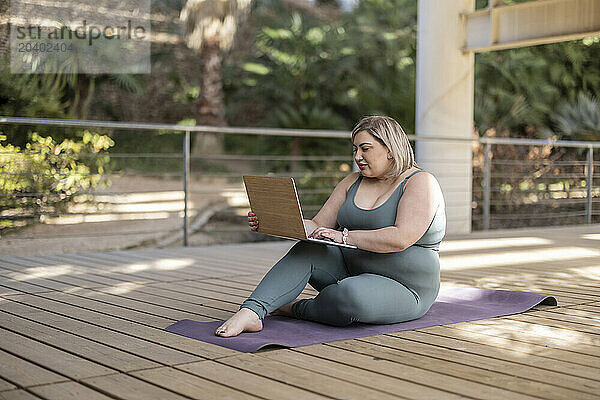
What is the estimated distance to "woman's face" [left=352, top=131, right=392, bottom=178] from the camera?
2531mm

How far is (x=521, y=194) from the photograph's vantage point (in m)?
10.8

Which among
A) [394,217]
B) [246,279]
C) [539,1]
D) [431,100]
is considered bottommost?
[246,279]

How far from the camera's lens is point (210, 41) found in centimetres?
1227

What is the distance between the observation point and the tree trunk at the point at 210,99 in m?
12.2

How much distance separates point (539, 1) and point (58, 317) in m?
4.96

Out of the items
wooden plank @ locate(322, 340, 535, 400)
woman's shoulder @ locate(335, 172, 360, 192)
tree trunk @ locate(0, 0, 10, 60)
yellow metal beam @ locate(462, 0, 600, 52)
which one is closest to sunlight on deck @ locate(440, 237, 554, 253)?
yellow metal beam @ locate(462, 0, 600, 52)

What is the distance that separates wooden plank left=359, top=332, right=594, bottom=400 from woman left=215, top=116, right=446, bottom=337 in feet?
0.65

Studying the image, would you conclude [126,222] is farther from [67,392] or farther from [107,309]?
[67,392]

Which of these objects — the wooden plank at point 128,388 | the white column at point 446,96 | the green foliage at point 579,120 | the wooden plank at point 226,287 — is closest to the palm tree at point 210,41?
the green foliage at point 579,120

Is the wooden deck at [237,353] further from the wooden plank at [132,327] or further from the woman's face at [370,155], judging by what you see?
the woman's face at [370,155]

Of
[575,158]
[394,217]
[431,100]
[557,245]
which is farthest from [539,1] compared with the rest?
[575,158]

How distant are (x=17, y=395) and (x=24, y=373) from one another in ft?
0.66

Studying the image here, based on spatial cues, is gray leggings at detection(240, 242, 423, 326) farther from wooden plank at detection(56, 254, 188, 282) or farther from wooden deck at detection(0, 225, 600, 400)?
wooden plank at detection(56, 254, 188, 282)

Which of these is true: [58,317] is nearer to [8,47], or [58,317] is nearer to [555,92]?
[8,47]
